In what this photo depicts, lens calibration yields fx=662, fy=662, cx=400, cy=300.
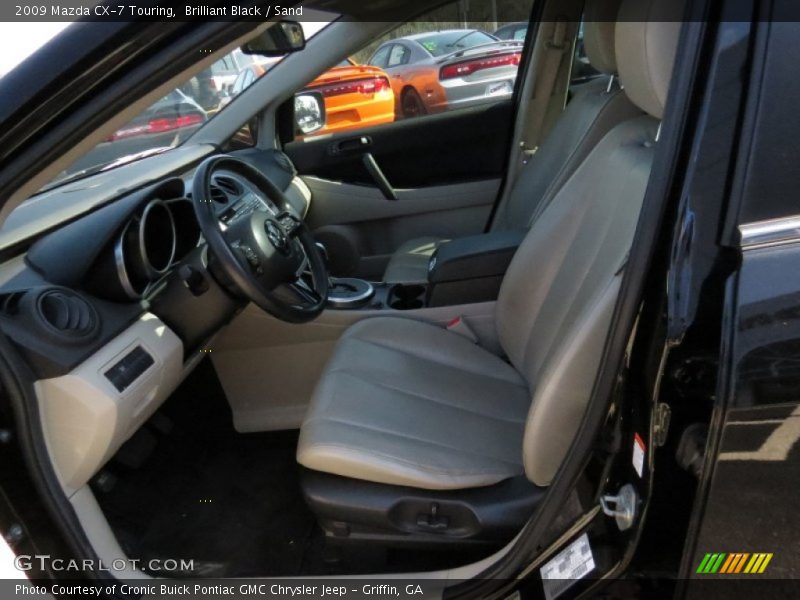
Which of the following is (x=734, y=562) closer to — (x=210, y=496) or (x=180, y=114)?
(x=210, y=496)

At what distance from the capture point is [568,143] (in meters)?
2.17

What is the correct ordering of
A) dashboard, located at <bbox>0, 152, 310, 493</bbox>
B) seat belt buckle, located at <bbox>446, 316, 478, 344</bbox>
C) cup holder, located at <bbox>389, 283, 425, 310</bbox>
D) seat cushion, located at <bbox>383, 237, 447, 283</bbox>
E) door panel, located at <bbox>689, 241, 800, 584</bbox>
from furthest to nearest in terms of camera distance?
seat cushion, located at <bbox>383, 237, 447, 283</bbox>
cup holder, located at <bbox>389, 283, 425, 310</bbox>
seat belt buckle, located at <bbox>446, 316, 478, 344</bbox>
dashboard, located at <bbox>0, 152, 310, 493</bbox>
door panel, located at <bbox>689, 241, 800, 584</bbox>

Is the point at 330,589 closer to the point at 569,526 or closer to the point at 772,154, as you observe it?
the point at 569,526

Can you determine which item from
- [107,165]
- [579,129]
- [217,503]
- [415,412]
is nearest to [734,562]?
[415,412]

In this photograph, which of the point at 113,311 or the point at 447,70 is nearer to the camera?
the point at 113,311

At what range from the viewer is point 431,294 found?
6.38 feet

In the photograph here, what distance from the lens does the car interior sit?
3.90ft

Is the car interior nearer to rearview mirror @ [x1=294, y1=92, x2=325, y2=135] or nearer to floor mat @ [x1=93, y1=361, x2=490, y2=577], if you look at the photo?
floor mat @ [x1=93, y1=361, x2=490, y2=577]

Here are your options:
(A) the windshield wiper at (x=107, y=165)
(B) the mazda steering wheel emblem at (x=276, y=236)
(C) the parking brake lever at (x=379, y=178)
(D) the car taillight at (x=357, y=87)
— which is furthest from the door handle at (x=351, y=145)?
(B) the mazda steering wheel emblem at (x=276, y=236)

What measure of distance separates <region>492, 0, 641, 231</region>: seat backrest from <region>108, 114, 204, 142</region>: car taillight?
1.12 metres

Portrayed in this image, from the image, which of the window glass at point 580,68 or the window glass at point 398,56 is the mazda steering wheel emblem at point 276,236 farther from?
the window glass at point 398,56

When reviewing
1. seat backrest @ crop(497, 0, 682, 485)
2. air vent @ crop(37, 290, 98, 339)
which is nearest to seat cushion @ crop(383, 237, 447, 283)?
seat backrest @ crop(497, 0, 682, 485)

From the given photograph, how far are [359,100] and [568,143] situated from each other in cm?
114

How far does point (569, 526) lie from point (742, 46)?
76 centimetres
